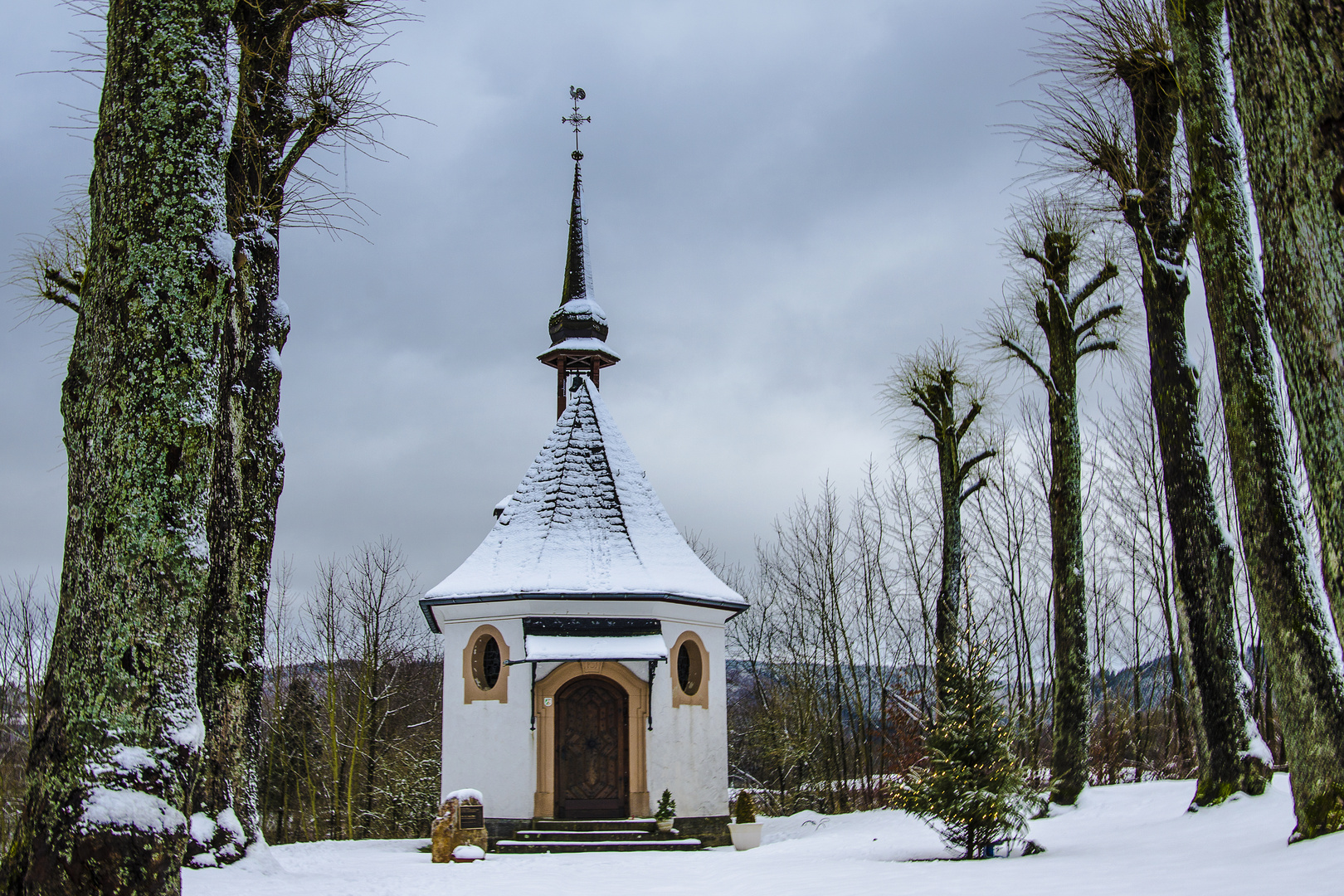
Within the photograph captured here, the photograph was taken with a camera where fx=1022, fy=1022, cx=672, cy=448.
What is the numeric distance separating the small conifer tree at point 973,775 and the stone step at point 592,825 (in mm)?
7015

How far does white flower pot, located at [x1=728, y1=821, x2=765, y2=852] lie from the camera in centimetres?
1555

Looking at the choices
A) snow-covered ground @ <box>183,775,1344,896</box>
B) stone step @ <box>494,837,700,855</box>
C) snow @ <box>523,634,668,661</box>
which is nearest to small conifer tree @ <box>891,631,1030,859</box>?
snow-covered ground @ <box>183,775,1344,896</box>

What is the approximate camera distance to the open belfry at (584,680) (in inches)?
661

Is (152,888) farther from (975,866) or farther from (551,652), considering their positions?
(551,652)

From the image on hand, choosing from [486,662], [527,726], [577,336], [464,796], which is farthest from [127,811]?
[577,336]

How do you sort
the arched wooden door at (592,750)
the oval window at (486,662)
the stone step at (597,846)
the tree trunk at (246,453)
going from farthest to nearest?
the oval window at (486,662) → the arched wooden door at (592,750) → the stone step at (597,846) → the tree trunk at (246,453)

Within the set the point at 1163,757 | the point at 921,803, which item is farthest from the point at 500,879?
the point at 1163,757

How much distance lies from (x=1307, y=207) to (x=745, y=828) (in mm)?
13757

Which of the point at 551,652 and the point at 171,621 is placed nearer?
the point at 171,621

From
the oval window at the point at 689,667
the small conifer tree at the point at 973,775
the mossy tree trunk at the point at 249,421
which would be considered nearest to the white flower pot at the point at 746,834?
the oval window at the point at 689,667

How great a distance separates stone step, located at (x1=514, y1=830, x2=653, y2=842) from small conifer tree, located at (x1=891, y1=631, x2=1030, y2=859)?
669 centimetres

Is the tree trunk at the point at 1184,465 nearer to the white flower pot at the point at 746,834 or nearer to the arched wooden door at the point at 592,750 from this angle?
the white flower pot at the point at 746,834

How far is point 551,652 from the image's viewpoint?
54.2ft

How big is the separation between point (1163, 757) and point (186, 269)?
78.8 ft
